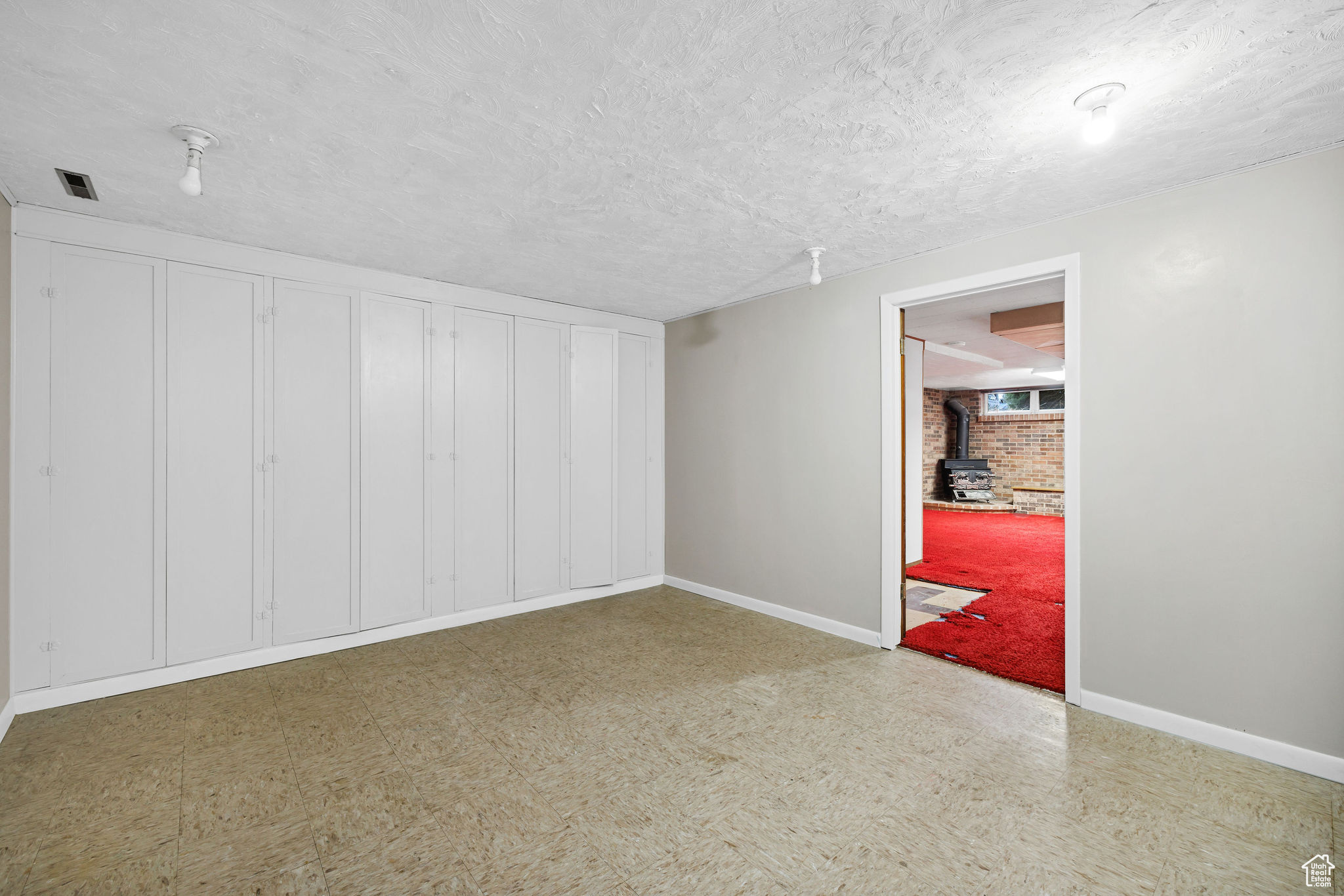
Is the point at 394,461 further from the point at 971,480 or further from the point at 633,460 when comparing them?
the point at 971,480

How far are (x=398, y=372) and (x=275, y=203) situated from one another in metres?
1.36

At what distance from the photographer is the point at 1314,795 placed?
2168mm

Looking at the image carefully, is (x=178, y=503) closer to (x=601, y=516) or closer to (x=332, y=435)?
(x=332, y=435)

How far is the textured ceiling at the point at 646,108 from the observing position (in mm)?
1599

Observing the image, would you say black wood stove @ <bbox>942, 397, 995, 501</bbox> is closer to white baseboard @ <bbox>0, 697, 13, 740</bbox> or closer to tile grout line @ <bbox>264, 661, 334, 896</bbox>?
tile grout line @ <bbox>264, 661, 334, 896</bbox>

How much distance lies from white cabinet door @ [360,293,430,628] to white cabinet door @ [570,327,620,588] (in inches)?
47.3

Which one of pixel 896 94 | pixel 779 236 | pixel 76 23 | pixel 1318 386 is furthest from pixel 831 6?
pixel 1318 386

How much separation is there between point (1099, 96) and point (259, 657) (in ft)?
15.8

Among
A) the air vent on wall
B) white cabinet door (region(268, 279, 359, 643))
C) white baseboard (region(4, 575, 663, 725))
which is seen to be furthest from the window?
the air vent on wall

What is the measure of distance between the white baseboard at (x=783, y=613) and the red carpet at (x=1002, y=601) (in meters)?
0.27

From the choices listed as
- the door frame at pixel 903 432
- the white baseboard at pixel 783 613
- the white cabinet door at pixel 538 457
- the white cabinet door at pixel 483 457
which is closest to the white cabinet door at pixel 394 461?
the white cabinet door at pixel 483 457

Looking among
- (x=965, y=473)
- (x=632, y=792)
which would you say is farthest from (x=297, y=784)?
(x=965, y=473)

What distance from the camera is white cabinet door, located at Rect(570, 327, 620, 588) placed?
16.0 ft

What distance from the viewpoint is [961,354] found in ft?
23.2
